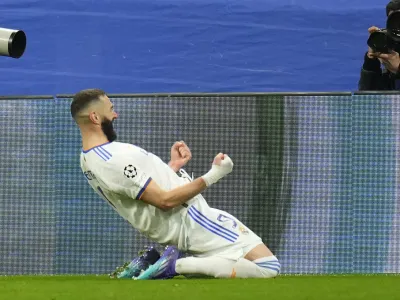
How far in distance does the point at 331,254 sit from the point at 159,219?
7.69ft

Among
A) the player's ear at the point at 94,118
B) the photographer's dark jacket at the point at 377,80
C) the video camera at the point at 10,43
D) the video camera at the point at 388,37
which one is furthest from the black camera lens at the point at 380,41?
the video camera at the point at 10,43

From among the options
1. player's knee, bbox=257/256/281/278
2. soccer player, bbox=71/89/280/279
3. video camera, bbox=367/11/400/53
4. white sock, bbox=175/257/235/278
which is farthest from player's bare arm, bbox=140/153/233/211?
video camera, bbox=367/11/400/53

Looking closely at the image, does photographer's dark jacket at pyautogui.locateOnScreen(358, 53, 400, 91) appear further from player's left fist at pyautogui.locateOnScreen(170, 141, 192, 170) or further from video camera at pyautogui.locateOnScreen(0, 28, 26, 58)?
video camera at pyautogui.locateOnScreen(0, 28, 26, 58)

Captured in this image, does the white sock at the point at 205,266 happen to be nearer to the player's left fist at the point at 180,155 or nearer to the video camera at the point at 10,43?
the player's left fist at the point at 180,155

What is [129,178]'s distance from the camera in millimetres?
5785

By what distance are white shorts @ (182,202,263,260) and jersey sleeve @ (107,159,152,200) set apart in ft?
1.04

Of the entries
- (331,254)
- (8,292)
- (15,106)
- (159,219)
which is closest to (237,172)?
(331,254)

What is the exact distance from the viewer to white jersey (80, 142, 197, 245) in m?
5.80

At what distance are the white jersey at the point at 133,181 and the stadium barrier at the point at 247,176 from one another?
6.83 feet

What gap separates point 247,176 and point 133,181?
2411 millimetres

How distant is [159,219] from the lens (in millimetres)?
5945

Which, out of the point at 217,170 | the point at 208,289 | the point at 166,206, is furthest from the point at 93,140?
the point at 208,289

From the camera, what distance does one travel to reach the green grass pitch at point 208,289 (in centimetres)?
462

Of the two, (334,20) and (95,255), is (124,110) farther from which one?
(334,20)
